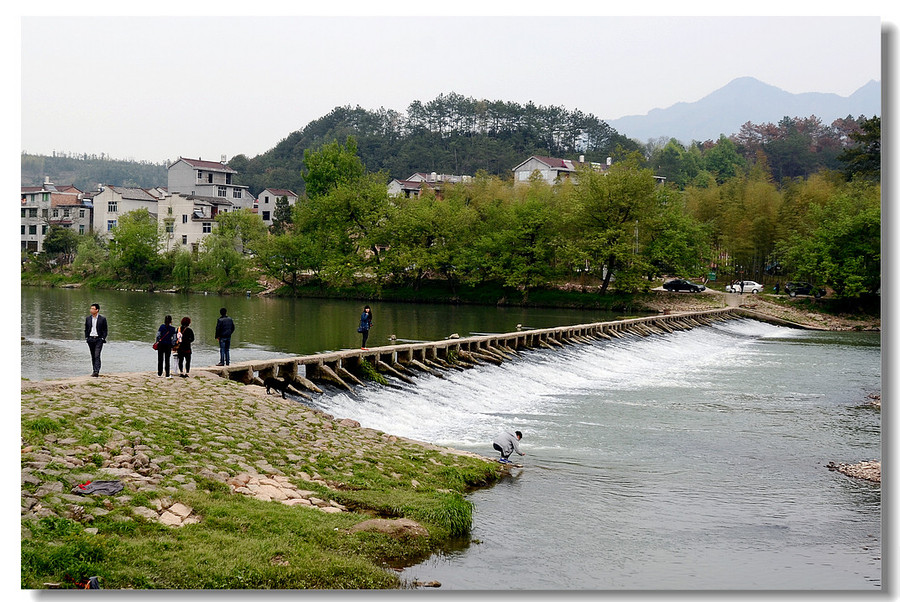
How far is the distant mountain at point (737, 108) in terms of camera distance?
1339cm

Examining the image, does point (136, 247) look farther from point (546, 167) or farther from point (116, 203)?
point (546, 167)

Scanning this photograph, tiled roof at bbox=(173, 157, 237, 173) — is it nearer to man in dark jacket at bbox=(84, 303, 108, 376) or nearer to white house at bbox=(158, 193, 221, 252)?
white house at bbox=(158, 193, 221, 252)

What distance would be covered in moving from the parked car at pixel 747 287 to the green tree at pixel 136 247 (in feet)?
132

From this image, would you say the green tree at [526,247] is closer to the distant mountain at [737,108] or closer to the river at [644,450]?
the river at [644,450]

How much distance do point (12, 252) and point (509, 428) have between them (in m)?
10.5

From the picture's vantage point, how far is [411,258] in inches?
2352

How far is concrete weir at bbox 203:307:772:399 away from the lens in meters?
17.0

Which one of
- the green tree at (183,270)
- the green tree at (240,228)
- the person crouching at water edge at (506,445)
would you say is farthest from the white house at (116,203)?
the person crouching at water edge at (506,445)

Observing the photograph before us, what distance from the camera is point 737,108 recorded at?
15234 mm

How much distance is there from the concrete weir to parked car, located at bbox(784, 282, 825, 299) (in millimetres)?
18483

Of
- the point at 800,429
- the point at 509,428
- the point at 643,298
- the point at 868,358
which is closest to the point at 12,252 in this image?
the point at 509,428

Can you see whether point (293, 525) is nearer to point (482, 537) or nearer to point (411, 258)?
point (482, 537)

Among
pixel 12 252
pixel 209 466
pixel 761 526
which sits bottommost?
pixel 761 526

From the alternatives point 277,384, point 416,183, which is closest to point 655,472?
point 277,384
